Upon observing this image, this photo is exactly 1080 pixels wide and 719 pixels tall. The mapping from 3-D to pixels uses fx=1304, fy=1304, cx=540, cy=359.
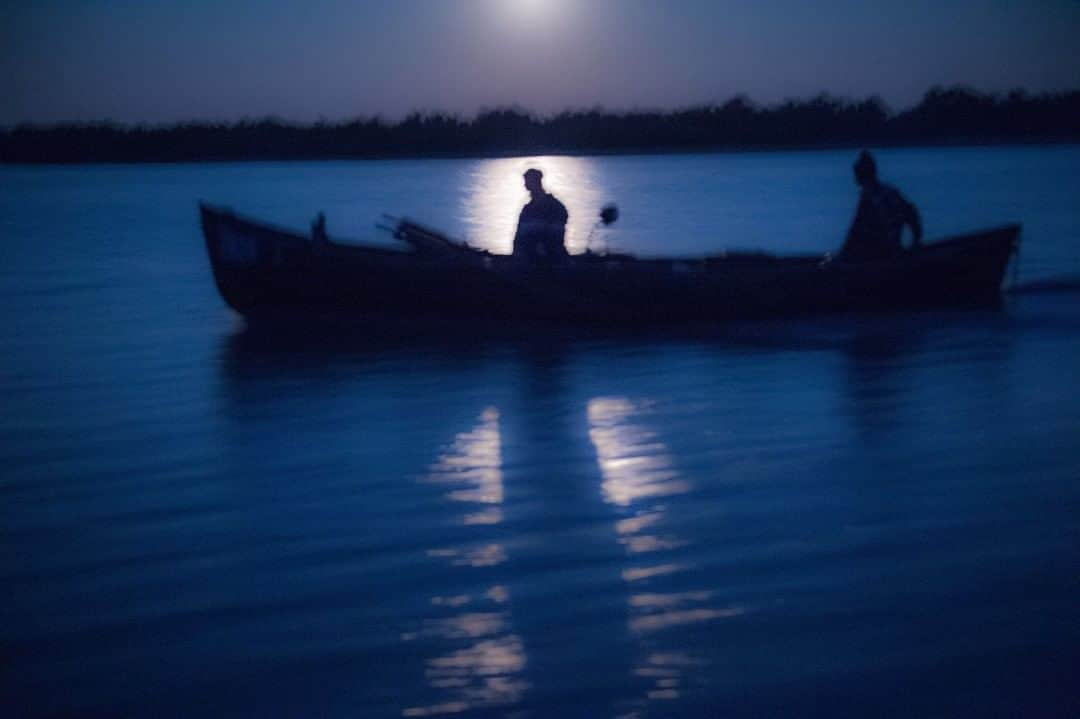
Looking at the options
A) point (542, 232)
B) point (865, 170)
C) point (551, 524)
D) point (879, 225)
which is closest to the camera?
point (551, 524)

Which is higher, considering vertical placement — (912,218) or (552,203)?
(552,203)

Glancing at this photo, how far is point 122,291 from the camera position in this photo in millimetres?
18281

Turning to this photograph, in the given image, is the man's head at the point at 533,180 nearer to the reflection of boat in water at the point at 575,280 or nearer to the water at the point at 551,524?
the reflection of boat in water at the point at 575,280

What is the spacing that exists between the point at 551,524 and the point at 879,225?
25.2 feet

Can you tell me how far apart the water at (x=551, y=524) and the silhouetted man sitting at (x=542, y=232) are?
75cm

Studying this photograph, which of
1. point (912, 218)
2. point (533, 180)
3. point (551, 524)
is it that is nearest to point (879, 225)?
point (912, 218)

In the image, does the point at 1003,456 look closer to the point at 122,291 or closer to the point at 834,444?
the point at 834,444

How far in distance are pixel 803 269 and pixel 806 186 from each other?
138ft

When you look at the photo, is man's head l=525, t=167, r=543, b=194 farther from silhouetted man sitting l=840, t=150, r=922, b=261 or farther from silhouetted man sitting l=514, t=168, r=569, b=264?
silhouetted man sitting l=840, t=150, r=922, b=261

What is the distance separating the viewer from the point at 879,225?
40.9ft

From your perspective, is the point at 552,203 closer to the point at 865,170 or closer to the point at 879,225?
the point at 865,170

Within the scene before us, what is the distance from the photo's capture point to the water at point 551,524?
411 centimetres

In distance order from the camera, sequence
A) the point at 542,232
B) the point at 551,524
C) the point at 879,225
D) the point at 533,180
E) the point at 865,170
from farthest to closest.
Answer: the point at 879,225
the point at 542,232
the point at 865,170
the point at 533,180
the point at 551,524

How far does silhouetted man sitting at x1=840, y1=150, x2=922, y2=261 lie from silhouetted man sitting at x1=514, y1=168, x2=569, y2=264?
276cm
